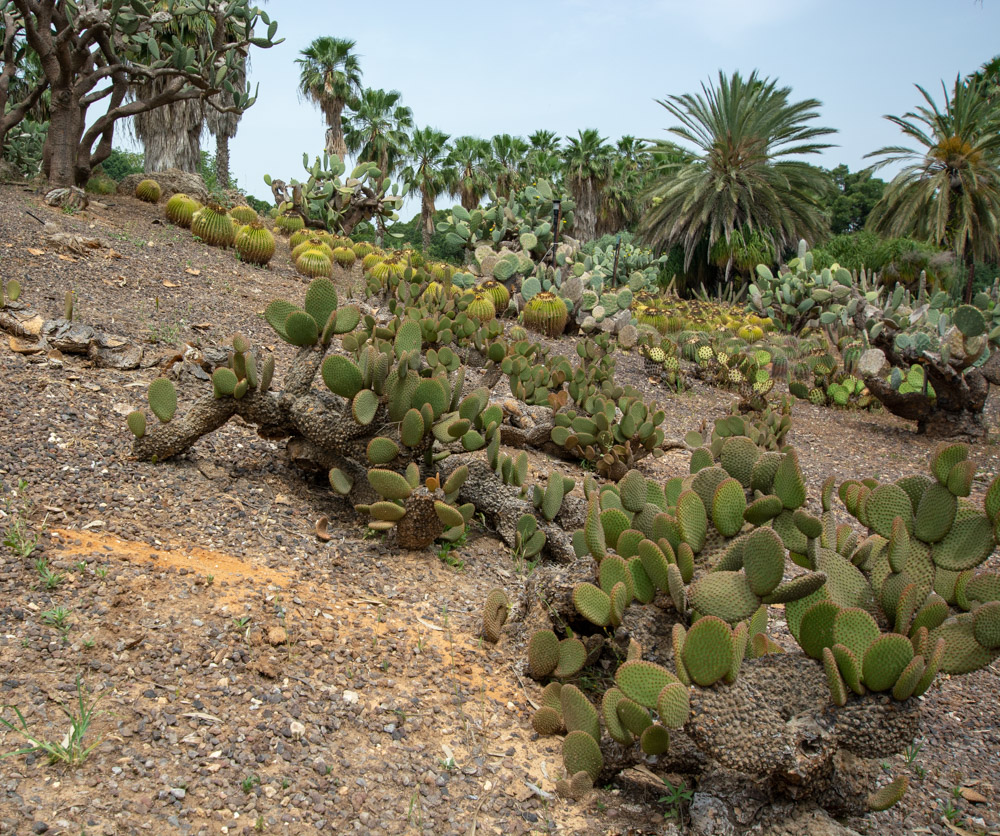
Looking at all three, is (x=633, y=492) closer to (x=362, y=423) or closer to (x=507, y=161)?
(x=362, y=423)

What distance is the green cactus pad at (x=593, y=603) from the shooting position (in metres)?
2.70

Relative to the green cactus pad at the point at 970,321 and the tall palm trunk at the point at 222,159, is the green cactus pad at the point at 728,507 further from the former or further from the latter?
the tall palm trunk at the point at 222,159

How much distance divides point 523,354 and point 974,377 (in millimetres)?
5093

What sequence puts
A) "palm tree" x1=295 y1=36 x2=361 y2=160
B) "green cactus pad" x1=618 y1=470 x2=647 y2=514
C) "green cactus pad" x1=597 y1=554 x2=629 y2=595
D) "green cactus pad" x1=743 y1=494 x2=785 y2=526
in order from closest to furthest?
"green cactus pad" x1=743 y1=494 x2=785 y2=526 → "green cactus pad" x1=597 y1=554 x2=629 y2=595 → "green cactus pad" x1=618 y1=470 x2=647 y2=514 → "palm tree" x1=295 y1=36 x2=361 y2=160

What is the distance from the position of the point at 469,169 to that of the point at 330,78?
21.1ft

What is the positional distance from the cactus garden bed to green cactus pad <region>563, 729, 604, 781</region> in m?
0.01

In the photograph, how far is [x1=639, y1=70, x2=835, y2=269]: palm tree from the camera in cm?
2352

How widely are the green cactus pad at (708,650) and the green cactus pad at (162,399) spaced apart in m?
2.81

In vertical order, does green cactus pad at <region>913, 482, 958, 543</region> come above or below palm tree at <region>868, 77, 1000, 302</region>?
below

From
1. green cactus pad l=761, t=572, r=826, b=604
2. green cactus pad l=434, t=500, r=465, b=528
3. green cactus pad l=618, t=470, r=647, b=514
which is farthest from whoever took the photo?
green cactus pad l=434, t=500, r=465, b=528

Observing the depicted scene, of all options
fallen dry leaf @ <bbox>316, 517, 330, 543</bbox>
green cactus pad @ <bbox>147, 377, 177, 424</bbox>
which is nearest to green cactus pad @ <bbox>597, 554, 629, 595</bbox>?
fallen dry leaf @ <bbox>316, 517, 330, 543</bbox>

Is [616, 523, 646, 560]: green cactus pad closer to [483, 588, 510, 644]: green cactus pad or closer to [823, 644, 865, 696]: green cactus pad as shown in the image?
[483, 588, 510, 644]: green cactus pad

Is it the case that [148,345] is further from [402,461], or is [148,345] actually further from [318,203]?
[318,203]

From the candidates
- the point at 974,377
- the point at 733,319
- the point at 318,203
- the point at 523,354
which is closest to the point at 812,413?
the point at 974,377
